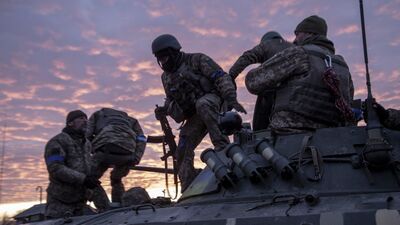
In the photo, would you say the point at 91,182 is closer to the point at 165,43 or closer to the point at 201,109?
the point at 201,109

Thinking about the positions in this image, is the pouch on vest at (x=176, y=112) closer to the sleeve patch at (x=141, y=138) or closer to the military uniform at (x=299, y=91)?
the sleeve patch at (x=141, y=138)

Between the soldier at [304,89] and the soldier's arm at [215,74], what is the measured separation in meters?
1.78

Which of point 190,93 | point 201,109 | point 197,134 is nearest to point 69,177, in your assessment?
point 197,134

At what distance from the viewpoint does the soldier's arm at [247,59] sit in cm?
842

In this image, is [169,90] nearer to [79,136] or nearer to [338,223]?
Result: [79,136]

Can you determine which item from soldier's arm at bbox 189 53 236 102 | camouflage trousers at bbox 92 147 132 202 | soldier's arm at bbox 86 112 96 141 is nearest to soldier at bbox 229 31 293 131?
soldier's arm at bbox 189 53 236 102

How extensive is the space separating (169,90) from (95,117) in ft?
5.98

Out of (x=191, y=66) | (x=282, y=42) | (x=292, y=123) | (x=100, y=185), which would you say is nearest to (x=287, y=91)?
(x=292, y=123)

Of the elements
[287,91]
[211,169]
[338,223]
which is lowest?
[338,223]

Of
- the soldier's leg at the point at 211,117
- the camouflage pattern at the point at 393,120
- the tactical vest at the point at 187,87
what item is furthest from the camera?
the tactical vest at the point at 187,87

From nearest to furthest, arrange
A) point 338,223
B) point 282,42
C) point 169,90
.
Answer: point 338,223, point 282,42, point 169,90

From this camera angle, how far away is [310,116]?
6629 mm

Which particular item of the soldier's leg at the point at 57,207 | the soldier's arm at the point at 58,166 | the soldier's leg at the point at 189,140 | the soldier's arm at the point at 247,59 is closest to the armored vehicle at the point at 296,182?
the soldier's arm at the point at 247,59

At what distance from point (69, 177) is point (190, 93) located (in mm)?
2344
